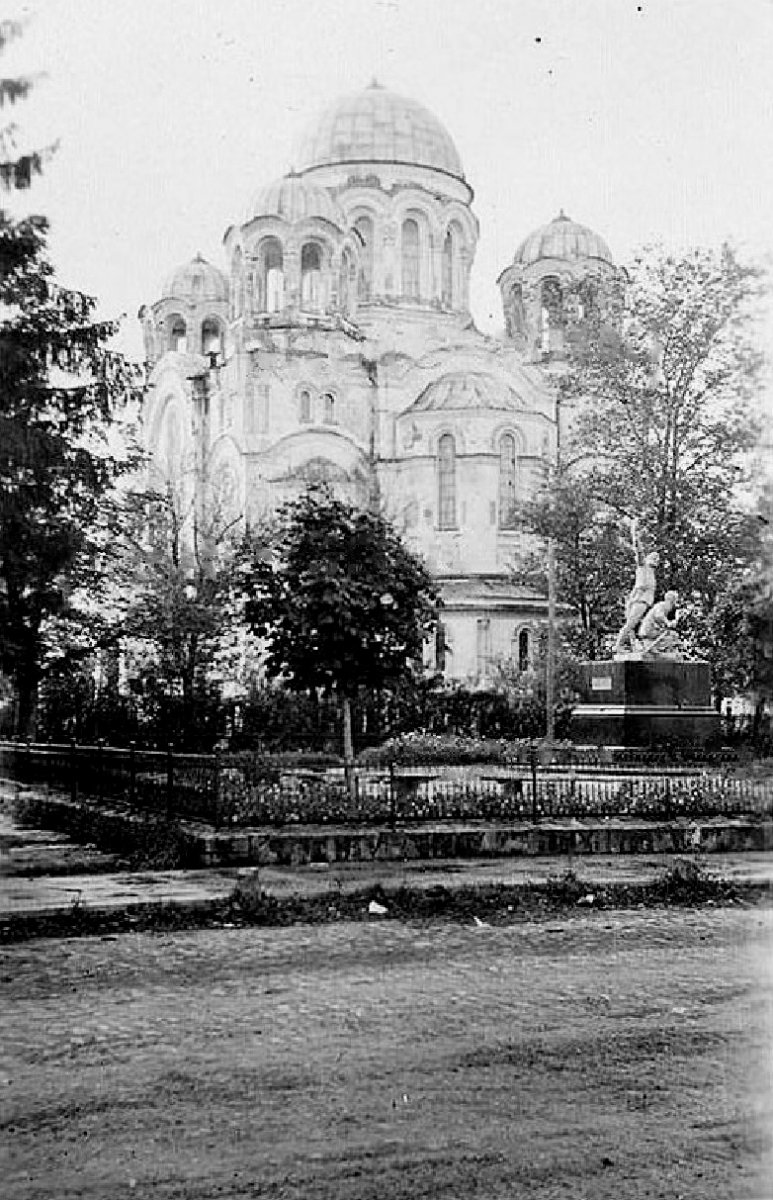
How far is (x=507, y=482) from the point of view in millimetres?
17953

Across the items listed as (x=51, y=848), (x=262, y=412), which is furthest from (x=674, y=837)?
(x=262, y=412)

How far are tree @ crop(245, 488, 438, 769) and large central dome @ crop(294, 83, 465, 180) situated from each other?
2674 millimetres

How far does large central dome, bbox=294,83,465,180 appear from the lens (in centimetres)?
492

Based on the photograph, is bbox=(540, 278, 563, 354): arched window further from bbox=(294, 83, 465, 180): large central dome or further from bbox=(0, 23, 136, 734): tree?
bbox=(0, 23, 136, 734): tree

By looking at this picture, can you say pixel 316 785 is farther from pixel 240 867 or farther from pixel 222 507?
pixel 222 507

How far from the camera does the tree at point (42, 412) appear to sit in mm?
3479

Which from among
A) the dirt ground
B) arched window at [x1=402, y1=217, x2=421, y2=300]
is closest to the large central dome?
the dirt ground

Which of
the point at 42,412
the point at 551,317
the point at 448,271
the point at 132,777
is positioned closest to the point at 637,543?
the point at 448,271

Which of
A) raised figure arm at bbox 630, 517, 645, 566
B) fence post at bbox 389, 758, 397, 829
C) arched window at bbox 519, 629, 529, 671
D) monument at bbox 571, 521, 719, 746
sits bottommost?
fence post at bbox 389, 758, 397, 829

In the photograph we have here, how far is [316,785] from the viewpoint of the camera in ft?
35.2

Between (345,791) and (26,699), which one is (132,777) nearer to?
(345,791)

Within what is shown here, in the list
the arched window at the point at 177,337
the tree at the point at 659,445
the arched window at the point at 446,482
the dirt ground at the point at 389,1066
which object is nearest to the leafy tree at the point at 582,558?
the tree at the point at 659,445

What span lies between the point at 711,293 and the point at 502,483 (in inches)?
132

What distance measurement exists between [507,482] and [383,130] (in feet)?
32.9
